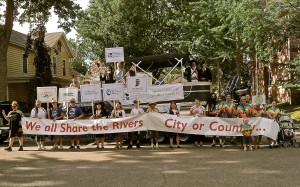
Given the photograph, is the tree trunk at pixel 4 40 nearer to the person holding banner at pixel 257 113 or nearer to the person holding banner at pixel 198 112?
the person holding banner at pixel 198 112

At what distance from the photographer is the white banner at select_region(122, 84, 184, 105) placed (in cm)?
1523

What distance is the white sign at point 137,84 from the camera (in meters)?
14.5

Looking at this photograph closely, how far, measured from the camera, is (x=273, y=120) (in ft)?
43.5

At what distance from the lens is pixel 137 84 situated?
14602mm

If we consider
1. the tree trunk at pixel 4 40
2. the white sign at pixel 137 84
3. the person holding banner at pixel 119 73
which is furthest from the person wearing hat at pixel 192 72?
the tree trunk at pixel 4 40

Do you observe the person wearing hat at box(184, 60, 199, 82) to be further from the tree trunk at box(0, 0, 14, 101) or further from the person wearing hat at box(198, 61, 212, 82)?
the tree trunk at box(0, 0, 14, 101)

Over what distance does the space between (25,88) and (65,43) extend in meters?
9.20

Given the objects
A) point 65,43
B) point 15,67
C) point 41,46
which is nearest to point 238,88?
point 41,46

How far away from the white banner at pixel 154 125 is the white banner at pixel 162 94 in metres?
1.69

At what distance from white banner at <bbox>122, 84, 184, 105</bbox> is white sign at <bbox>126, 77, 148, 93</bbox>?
478 millimetres

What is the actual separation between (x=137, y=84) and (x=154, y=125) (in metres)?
1.88

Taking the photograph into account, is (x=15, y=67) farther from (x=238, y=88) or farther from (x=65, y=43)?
(x=238, y=88)

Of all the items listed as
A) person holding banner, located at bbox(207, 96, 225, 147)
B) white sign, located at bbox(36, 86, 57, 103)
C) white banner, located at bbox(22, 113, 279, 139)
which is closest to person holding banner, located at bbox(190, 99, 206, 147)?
white banner, located at bbox(22, 113, 279, 139)

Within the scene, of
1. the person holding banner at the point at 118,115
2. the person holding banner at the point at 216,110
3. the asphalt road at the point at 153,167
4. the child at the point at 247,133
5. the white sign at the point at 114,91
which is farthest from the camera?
the white sign at the point at 114,91
